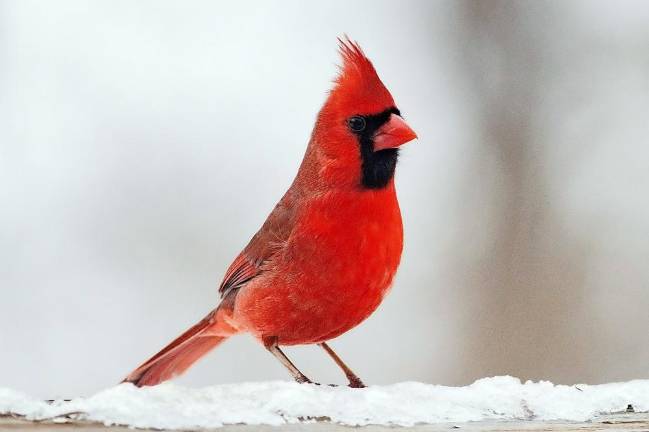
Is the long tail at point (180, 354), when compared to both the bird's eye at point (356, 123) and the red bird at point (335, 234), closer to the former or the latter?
the red bird at point (335, 234)

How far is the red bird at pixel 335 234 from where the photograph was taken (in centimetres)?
195

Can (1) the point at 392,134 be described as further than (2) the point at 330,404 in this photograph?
Yes

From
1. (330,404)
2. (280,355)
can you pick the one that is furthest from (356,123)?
(330,404)

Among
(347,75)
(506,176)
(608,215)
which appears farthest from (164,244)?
(347,75)

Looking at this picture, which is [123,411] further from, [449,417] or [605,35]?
[605,35]

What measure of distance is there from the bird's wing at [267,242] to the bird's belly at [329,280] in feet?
0.22

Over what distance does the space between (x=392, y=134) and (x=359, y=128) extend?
90mm

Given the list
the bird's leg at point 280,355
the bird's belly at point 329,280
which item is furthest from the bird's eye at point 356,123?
the bird's leg at point 280,355

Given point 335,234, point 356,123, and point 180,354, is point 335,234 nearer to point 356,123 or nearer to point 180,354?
point 356,123

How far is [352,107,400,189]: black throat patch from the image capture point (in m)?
1.98

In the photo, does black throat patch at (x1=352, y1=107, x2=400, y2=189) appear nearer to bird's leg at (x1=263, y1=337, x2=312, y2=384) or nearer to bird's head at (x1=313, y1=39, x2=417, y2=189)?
bird's head at (x1=313, y1=39, x2=417, y2=189)

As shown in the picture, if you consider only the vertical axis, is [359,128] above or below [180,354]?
above

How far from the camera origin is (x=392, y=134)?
→ 1932mm

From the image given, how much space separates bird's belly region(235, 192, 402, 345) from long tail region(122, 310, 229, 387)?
0.22m
